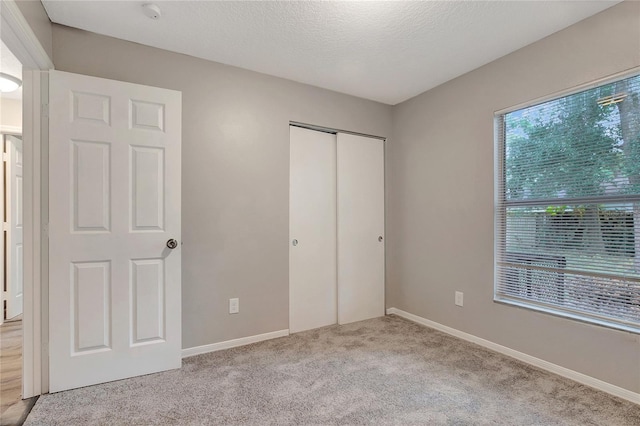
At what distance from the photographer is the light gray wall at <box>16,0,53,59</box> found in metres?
1.65

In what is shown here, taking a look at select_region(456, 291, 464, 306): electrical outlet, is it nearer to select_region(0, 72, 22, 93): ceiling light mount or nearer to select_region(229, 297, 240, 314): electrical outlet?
select_region(229, 297, 240, 314): electrical outlet

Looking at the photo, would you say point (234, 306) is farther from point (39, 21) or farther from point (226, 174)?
point (39, 21)

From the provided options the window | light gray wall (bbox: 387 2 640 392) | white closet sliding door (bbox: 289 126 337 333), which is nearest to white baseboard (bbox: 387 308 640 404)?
light gray wall (bbox: 387 2 640 392)

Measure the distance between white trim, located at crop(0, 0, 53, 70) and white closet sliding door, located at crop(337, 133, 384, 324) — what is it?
2.34 m

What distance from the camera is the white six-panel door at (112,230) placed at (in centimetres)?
197

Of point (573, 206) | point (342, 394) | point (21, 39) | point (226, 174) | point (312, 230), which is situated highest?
point (21, 39)

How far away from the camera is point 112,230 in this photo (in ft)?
6.87

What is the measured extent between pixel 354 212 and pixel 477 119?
4.72ft

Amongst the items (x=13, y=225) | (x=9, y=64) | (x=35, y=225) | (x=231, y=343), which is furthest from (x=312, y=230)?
(x=13, y=225)

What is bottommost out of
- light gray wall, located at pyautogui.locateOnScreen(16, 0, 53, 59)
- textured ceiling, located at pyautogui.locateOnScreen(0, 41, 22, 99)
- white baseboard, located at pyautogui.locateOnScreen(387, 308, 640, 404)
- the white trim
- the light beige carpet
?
the light beige carpet

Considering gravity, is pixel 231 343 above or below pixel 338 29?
below

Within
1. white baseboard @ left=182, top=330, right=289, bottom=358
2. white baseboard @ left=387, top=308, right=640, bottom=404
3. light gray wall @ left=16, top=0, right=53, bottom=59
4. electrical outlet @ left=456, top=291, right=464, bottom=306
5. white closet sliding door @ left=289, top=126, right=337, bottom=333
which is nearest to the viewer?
light gray wall @ left=16, top=0, right=53, bottom=59

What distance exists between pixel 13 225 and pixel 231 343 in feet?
9.26

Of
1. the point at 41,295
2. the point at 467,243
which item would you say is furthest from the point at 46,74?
the point at 467,243
